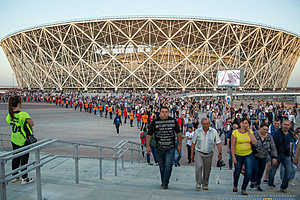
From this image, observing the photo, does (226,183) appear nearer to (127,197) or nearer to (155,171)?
(155,171)

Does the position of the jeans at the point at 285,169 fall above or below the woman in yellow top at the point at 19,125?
below

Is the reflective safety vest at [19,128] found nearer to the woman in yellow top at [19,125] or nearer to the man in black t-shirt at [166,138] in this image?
the woman in yellow top at [19,125]

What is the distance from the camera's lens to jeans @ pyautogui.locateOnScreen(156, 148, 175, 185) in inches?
133

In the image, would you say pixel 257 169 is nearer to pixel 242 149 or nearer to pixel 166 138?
pixel 242 149

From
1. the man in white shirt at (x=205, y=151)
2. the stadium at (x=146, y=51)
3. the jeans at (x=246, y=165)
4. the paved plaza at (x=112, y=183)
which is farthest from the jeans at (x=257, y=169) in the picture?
the stadium at (x=146, y=51)

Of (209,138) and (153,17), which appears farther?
(153,17)

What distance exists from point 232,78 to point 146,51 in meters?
24.3

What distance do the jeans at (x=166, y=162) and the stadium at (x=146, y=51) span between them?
1586 inches

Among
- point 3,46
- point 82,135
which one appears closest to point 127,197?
point 82,135

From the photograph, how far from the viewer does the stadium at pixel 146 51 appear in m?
42.7

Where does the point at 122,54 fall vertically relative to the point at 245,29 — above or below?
below

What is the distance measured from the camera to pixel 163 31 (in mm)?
43312

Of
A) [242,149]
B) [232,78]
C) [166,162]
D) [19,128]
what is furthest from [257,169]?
[232,78]

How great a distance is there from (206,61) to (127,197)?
4825 cm
